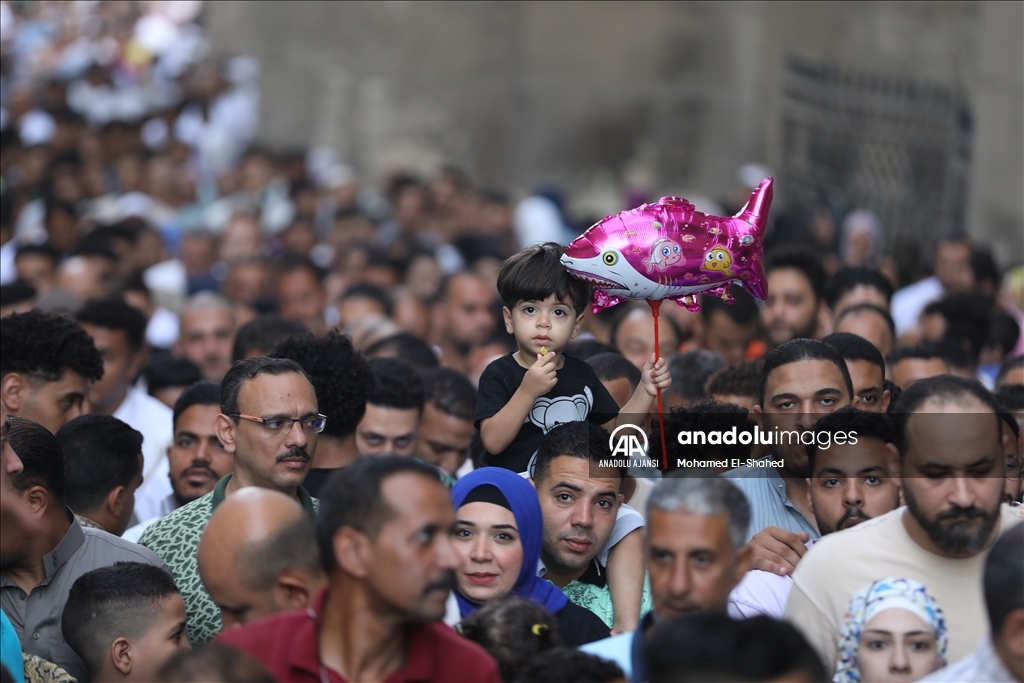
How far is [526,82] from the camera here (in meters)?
20.6

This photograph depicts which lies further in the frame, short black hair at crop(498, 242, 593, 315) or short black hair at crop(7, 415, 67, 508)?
short black hair at crop(498, 242, 593, 315)

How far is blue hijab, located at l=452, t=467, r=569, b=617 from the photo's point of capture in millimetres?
4605

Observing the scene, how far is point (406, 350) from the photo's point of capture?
789 cm

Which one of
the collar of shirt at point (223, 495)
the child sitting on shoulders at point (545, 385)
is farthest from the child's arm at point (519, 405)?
the collar of shirt at point (223, 495)

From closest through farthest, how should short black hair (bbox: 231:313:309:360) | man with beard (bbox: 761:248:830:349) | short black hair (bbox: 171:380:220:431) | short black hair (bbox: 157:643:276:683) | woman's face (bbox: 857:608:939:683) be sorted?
1. short black hair (bbox: 157:643:276:683)
2. woman's face (bbox: 857:608:939:683)
3. short black hair (bbox: 171:380:220:431)
4. short black hair (bbox: 231:313:309:360)
5. man with beard (bbox: 761:248:830:349)

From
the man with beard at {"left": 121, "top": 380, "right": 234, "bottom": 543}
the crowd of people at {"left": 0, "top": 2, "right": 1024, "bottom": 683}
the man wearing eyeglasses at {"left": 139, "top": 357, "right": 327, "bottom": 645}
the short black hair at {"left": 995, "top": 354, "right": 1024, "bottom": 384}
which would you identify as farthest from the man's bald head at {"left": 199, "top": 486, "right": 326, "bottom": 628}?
the short black hair at {"left": 995, "top": 354, "right": 1024, "bottom": 384}

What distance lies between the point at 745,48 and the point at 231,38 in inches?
277

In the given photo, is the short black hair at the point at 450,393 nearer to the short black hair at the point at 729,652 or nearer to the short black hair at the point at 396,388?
the short black hair at the point at 396,388

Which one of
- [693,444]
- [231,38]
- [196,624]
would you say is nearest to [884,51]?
[231,38]

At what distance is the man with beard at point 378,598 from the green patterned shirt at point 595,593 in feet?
4.82

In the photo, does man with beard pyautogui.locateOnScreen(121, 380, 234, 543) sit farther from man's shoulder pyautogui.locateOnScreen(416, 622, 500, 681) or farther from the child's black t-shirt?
man's shoulder pyautogui.locateOnScreen(416, 622, 500, 681)

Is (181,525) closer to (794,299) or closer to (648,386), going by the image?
(648,386)

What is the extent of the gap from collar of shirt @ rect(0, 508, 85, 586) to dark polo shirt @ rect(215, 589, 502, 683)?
153 cm

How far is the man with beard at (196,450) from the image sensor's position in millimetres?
6246
